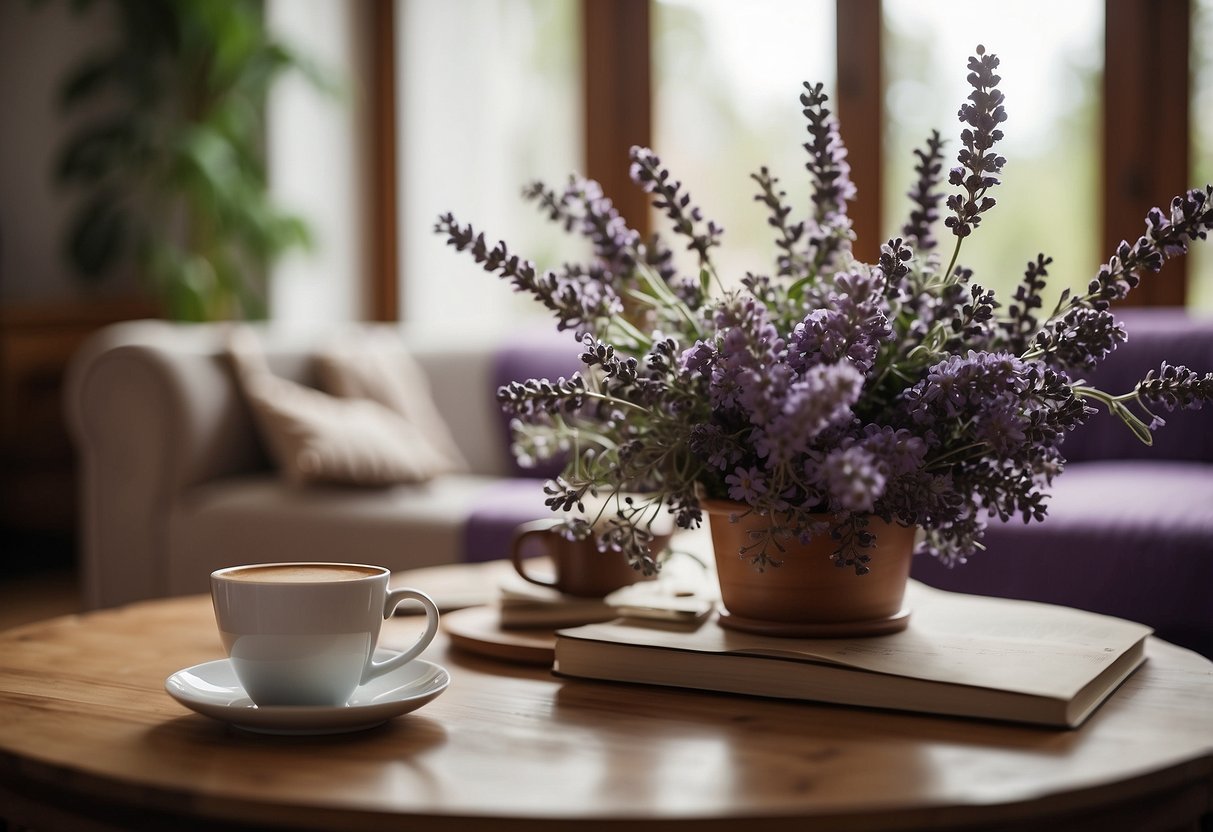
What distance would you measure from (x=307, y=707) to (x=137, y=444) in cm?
226

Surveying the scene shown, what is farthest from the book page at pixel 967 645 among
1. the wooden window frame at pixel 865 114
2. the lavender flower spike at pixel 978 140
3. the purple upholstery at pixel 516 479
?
the wooden window frame at pixel 865 114

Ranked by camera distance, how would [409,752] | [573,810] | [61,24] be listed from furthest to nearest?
[61,24], [409,752], [573,810]

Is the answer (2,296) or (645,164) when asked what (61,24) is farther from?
(645,164)

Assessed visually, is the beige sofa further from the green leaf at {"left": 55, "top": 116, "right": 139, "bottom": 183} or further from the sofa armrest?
the green leaf at {"left": 55, "top": 116, "right": 139, "bottom": 183}

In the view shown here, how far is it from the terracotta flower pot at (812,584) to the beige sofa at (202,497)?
1.63 metres

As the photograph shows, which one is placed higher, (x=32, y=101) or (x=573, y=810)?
Result: (x=32, y=101)

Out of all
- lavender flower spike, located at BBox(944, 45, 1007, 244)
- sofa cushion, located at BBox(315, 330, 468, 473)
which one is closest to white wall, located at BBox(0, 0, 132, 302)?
sofa cushion, located at BBox(315, 330, 468, 473)

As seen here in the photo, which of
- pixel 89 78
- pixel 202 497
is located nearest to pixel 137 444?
pixel 202 497

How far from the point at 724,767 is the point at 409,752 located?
206 millimetres

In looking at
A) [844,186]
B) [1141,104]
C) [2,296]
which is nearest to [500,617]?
[844,186]

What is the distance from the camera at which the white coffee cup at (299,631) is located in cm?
85

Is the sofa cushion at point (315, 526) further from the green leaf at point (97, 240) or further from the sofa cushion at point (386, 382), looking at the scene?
the green leaf at point (97, 240)

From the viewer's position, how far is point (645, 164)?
→ 3.53 ft

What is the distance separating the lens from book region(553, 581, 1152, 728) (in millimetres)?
869
